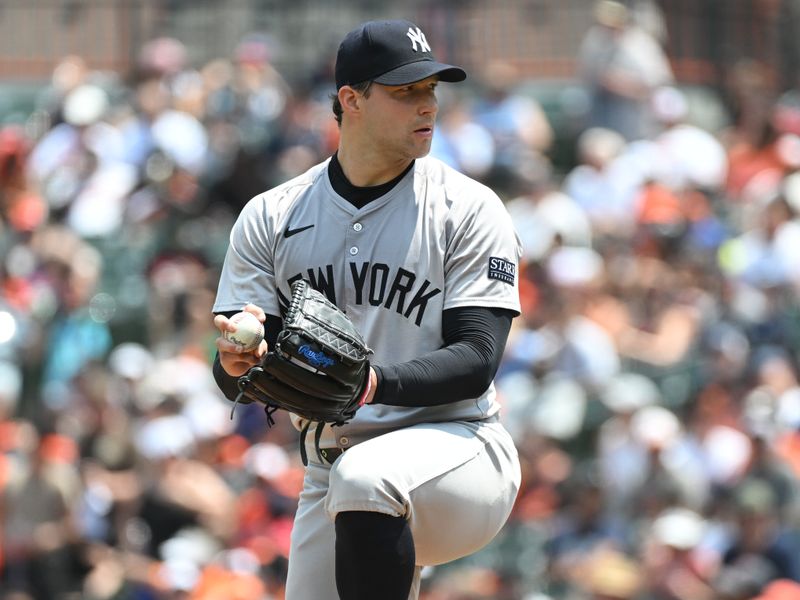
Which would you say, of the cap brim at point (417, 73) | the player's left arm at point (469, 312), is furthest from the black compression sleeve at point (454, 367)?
the cap brim at point (417, 73)

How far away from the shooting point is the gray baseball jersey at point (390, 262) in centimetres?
424

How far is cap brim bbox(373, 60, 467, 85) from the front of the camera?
4.15m

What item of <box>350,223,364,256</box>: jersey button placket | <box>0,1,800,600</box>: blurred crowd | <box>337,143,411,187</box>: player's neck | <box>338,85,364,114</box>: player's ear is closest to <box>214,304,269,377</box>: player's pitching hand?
<box>350,223,364,256</box>: jersey button placket

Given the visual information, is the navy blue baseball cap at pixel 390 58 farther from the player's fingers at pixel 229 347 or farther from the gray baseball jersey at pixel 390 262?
the player's fingers at pixel 229 347

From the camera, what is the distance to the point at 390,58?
4207 millimetres

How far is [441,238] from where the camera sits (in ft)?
14.0

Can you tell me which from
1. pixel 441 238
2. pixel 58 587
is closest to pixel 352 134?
pixel 441 238

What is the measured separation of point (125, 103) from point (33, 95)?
234 centimetres

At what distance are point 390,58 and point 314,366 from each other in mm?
913

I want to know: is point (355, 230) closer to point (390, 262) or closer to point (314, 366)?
point (390, 262)

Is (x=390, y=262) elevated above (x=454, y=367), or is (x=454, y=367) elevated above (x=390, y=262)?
(x=390, y=262)

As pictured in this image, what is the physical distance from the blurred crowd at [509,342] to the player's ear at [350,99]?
12.1 feet

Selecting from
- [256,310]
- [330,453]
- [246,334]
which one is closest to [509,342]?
[330,453]

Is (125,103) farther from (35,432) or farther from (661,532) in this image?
(661,532)
